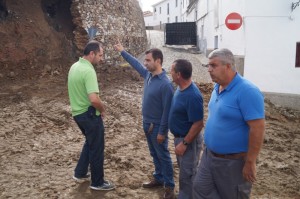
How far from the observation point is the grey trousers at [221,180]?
2928 millimetres

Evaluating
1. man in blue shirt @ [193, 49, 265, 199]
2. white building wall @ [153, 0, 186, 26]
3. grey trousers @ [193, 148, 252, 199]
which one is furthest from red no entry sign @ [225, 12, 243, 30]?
white building wall @ [153, 0, 186, 26]

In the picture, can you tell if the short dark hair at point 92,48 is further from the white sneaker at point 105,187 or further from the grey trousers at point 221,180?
the grey trousers at point 221,180

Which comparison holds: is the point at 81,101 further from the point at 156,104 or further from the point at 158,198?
the point at 158,198

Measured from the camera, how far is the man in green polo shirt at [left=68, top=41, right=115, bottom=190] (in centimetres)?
407

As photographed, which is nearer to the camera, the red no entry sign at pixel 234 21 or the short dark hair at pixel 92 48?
the short dark hair at pixel 92 48

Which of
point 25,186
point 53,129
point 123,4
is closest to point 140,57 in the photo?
point 123,4

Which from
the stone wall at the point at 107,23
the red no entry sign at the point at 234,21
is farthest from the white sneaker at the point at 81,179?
the stone wall at the point at 107,23

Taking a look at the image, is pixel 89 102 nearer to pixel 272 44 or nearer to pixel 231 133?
pixel 231 133

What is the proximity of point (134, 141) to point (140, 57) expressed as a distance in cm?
1011

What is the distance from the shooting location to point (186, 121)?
3.65 metres

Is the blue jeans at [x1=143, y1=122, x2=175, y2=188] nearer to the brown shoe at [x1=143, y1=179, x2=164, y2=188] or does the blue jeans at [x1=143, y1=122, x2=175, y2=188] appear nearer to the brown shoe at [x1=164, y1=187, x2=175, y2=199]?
the brown shoe at [x1=164, y1=187, x2=175, y2=199]

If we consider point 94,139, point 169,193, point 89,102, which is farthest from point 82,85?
point 169,193

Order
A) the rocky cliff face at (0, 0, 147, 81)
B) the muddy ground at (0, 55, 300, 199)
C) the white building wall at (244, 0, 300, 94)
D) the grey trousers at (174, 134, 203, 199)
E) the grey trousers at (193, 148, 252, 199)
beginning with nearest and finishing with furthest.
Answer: the grey trousers at (193, 148, 252, 199)
the grey trousers at (174, 134, 203, 199)
the muddy ground at (0, 55, 300, 199)
the white building wall at (244, 0, 300, 94)
the rocky cliff face at (0, 0, 147, 81)

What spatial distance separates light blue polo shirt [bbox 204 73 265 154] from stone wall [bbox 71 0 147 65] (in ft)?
32.5
